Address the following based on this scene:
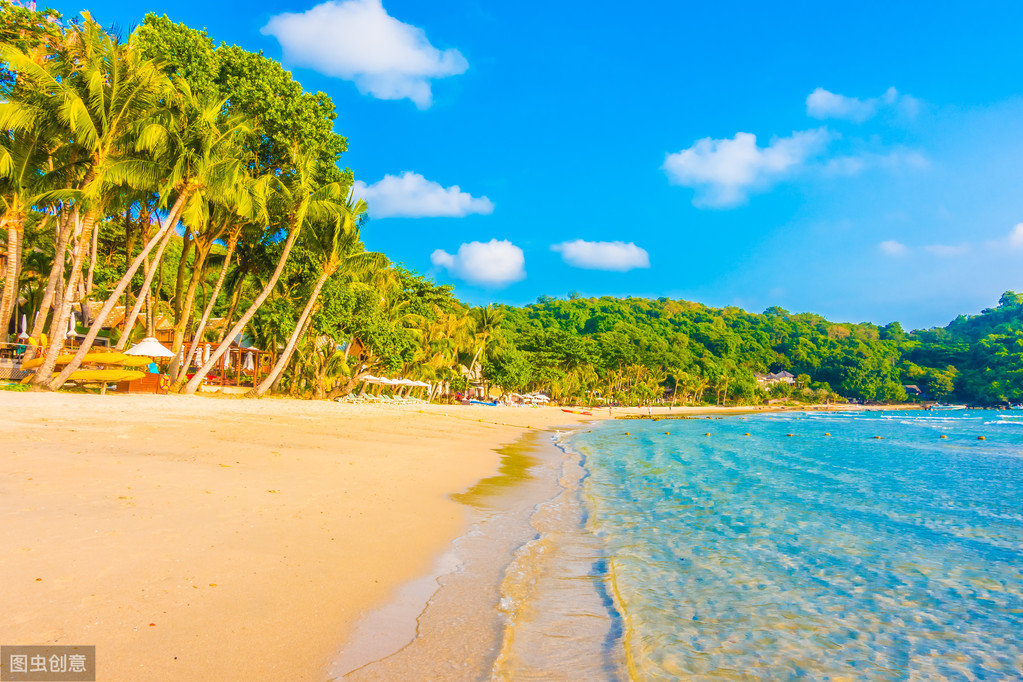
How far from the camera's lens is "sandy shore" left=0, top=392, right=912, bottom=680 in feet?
10.3

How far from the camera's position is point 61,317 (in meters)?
17.0

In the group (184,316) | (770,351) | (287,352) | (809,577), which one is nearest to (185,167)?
(184,316)

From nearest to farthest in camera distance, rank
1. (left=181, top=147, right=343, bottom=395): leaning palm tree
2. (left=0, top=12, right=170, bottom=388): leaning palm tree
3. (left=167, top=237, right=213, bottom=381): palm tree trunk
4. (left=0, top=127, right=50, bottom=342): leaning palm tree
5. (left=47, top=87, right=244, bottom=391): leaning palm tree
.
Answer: (left=0, top=12, right=170, bottom=388): leaning palm tree → (left=0, top=127, right=50, bottom=342): leaning palm tree → (left=47, top=87, right=244, bottom=391): leaning palm tree → (left=167, top=237, right=213, bottom=381): palm tree trunk → (left=181, top=147, right=343, bottom=395): leaning palm tree

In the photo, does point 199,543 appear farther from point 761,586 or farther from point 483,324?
point 483,324

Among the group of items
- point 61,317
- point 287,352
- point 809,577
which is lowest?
point 809,577

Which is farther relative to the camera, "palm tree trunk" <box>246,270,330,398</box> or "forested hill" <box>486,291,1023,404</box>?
"forested hill" <box>486,291,1023,404</box>

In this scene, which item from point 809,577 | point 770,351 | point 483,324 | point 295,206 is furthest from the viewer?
point 770,351

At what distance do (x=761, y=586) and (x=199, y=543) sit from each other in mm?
5249

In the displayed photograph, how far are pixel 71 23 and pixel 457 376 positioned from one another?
118 ft

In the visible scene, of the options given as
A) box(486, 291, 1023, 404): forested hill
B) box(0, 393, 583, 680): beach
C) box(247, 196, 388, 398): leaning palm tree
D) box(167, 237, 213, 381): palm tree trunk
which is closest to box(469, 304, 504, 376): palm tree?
box(486, 291, 1023, 404): forested hill

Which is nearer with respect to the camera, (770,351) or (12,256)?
(12,256)

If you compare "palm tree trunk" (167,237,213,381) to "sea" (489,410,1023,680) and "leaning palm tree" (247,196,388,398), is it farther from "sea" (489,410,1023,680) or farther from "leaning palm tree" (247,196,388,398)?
"sea" (489,410,1023,680)

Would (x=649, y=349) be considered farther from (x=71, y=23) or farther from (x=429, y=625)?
(x=429, y=625)

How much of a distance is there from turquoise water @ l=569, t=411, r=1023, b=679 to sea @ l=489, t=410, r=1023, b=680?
21 millimetres
